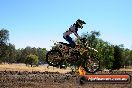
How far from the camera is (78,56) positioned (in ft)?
45.5

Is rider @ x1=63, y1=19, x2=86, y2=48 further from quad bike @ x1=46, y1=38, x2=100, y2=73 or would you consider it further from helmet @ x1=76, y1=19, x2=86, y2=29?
quad bike @ x1=46, y1=38, x2=100, y2=73

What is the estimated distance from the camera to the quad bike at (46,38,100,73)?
13.8m

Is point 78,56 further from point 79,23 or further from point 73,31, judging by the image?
point 79,23

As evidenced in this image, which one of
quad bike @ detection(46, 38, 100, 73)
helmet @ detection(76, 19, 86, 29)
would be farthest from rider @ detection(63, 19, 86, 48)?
quad bike @ detection(46, 38, 100, 73)

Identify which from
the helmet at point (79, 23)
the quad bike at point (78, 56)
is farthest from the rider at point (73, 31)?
the quad bike at point (78, 56)

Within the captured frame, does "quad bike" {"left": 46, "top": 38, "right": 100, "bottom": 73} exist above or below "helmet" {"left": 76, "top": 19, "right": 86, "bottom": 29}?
below

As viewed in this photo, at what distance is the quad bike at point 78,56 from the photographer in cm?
1375

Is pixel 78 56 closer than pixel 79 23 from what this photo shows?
No

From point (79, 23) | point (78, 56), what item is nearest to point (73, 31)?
point (79, 23)

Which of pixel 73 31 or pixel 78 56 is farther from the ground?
pixel 73 31

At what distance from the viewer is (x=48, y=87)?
202 ft

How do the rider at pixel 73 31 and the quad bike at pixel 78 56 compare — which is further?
the quad bike at pixel 78 56

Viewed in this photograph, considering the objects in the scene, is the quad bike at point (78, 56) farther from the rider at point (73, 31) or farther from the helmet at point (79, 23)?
the helmet at point (79, 23)

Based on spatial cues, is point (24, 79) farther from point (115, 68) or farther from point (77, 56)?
point (115, 68)
